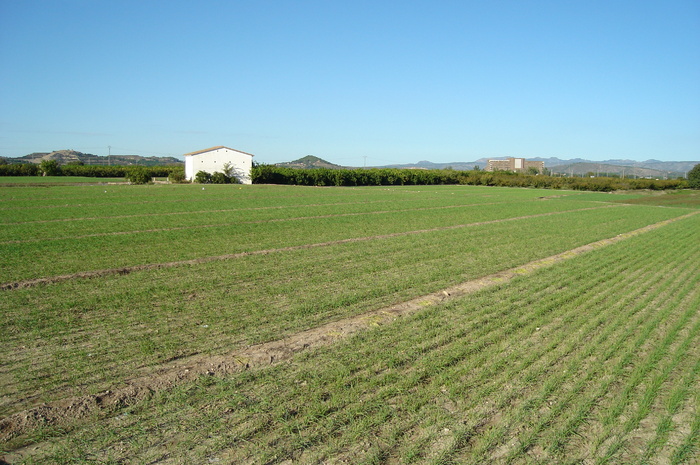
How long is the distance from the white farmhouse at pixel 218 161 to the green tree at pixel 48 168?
24184 millimetres

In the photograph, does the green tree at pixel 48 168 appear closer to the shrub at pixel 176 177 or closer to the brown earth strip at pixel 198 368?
the shrub at pixel 176 177

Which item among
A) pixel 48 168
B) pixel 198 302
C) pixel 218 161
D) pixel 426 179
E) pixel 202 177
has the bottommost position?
pixel 198 302

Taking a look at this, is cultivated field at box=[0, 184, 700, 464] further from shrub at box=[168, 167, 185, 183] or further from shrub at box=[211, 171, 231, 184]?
shrub at box=[168, 167, 185, 183]

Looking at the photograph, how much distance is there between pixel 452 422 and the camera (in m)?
4.61

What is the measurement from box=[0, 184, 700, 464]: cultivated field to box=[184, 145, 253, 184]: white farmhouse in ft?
169

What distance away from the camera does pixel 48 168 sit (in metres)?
72.2

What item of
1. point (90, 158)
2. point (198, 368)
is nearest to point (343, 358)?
point (198, 368)

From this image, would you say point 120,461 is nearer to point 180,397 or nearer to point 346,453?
point 180,397

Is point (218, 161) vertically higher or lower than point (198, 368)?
higher

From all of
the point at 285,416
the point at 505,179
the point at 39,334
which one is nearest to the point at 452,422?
the point at 285,416

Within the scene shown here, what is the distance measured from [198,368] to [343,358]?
1748 mm

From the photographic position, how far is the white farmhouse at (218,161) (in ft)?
207

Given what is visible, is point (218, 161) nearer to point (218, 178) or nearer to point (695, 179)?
point (218, 178)

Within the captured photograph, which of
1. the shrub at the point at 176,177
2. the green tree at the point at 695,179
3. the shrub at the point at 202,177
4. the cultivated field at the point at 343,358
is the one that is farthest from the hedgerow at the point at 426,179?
the cultivated field at the point at 343,358
